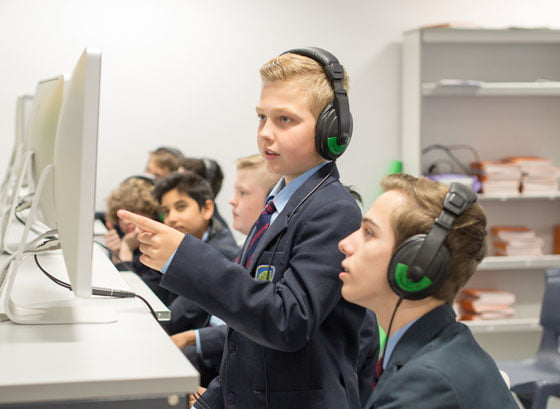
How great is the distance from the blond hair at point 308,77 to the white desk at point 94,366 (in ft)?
1.82

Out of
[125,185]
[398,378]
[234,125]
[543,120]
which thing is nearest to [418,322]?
[398,378]

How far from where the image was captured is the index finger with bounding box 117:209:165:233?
1.39 m

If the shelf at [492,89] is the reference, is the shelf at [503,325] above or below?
below

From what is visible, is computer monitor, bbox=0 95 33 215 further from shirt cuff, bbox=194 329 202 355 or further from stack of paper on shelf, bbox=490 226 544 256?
stack of paper on shelf, bbox=490 226 544 256

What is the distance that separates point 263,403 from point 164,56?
4.19m

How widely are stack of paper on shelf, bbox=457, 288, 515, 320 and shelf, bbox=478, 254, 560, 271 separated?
188 millimetres

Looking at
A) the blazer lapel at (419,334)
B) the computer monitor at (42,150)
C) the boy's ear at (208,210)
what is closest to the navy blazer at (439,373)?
the blazer lapel at (419,334)

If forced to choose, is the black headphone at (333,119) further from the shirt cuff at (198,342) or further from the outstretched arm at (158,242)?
the shirt cuff at (198,342)

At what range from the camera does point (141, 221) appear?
139cm

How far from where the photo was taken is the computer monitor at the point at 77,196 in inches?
47.2

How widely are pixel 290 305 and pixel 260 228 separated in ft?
1.03

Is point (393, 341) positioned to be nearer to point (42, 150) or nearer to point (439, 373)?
point (439, 373)

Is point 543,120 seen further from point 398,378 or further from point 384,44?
point 398,378

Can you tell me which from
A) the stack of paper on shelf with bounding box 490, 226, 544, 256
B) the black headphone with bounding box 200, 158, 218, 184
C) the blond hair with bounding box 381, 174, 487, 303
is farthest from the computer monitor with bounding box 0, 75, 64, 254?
the stack of paper on shelf with bounding box 490, 226, 544, 256
